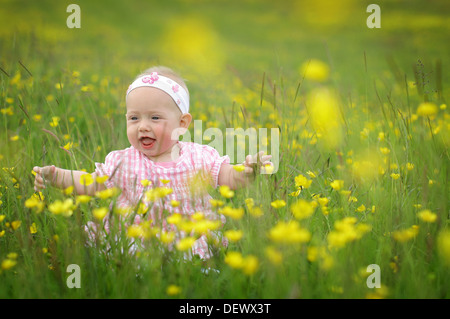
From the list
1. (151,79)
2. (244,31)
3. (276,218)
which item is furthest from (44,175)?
(244,31)

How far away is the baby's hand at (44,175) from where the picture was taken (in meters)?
1.85

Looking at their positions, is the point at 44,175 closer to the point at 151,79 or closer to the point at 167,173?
the point at 167,173

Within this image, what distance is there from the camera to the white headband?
205 cm

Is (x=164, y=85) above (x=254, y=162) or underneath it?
above

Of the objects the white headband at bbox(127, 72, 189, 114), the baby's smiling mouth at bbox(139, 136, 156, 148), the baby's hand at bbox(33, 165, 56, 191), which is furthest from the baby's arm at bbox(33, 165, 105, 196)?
the white headband at bbox(127, 72, 189, 114)

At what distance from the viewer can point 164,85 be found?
206 centimetres

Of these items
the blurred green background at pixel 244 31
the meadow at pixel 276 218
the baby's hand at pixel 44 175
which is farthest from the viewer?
the blurred green background at pixel 244 31

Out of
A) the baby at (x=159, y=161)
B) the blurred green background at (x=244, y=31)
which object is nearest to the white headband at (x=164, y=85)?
the baby at (x=159, y=161)

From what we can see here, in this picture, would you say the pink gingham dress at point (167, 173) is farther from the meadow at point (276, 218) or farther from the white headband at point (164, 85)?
the white headband at point (164, 85)

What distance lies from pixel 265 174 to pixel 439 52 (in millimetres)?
8756

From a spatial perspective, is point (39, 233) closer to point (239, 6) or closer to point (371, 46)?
point (371, 46)

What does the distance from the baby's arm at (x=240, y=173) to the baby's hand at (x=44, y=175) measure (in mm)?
832

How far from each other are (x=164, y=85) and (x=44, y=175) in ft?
2.39

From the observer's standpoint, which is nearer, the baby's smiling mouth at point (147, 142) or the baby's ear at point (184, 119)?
the baby's smiling mouth at point (147, 142)
